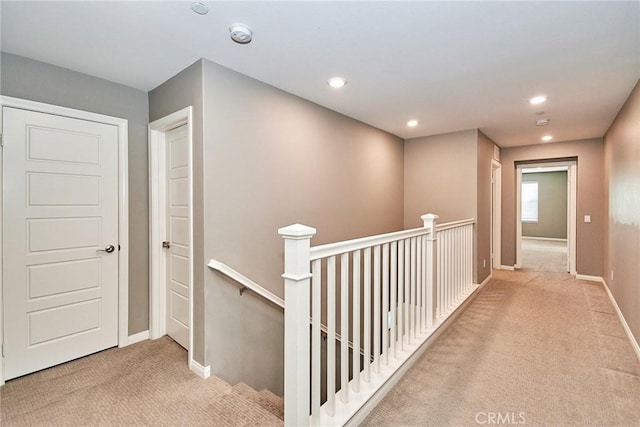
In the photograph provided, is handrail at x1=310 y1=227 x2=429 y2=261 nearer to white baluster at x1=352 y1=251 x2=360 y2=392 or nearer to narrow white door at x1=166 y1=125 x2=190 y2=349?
white baluster at x1=352 y1=251 x2=360 y2=392

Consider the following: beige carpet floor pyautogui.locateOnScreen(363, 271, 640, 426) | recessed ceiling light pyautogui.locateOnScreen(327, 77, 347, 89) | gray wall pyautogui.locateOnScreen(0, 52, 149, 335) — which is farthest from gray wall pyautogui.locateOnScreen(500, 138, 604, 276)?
gray wall pyautogui.locateOnScreen(0, 52, 149, 335)

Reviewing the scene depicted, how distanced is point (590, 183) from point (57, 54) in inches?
282

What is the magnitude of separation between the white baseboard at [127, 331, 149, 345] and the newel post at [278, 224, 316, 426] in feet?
6.55

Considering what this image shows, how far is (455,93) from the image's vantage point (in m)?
3.05

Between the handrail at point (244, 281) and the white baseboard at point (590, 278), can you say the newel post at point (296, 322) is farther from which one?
the white baseboard at point (590, 278)

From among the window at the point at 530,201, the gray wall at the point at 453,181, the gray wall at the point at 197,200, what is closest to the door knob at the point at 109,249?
the gray wall at the point at 197,200

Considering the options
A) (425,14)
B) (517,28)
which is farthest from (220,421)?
(517,28)

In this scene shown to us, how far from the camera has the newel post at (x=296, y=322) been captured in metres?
1.53

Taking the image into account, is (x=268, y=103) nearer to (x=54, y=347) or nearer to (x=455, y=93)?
(x=455, y=93)

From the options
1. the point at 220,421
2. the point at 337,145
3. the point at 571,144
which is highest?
the point at 571,144

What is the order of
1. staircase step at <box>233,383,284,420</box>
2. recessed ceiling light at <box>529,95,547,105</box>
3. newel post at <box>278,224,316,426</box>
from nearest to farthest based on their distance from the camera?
newel post at <box>278,224,316,426</box> < staircase step at <box>233,383,284,420</box> < recessed ceiling light at <box>529,95,547,105</box>

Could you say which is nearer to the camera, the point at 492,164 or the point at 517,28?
the point at 517,28

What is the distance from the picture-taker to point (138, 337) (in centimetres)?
287

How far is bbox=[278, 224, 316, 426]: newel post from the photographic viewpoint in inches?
60.3
